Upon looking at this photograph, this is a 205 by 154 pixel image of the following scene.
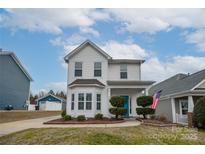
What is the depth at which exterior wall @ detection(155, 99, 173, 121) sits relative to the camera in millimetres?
19656

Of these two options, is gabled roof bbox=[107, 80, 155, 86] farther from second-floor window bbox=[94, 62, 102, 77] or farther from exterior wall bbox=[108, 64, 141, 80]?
exterior wall bbox=[108, 64, 141, 80]

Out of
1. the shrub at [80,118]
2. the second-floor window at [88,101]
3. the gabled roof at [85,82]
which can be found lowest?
the shrub at [80,118]

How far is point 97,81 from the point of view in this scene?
61.6 ft

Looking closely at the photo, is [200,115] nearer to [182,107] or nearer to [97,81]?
[182,107]

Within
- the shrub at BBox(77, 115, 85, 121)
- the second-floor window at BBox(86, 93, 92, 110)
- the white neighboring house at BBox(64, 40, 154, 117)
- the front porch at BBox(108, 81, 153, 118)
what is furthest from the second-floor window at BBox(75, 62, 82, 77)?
the shrub at BBox(77, 115, 85, 121)

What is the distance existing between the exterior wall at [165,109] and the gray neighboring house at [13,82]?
63.5ft

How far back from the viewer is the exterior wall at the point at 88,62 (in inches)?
763

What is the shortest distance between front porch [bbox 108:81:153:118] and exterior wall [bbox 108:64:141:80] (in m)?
1.18

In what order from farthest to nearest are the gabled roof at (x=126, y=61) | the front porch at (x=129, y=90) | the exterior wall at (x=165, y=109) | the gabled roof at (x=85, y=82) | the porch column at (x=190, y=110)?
1. the gabled roof at (x=126, y=61)
2. the exterior wall at (x=165, y=109)
3. the front porch at (x=129, y=90)
4. the gabled roof at (x=85, y=82)
5. the porch column at (x=190, y=110)

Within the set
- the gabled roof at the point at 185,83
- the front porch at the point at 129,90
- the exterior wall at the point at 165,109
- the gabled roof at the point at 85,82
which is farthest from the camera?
the exterior wall at the point at 165,109

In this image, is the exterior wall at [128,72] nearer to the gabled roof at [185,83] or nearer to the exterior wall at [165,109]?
the gabled roof at [185,83]

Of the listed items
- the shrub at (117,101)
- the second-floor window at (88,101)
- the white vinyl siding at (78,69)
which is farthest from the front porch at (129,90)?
the white vinyl siding at (78,69)

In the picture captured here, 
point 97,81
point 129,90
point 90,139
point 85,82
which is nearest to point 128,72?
point 129,90
